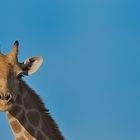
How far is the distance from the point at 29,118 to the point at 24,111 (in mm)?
307

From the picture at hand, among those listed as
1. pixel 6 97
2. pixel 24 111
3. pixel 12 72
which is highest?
pixel 12 72

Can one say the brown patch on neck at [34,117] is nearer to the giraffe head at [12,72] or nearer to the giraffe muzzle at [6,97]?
the giraffe head at [12,72]

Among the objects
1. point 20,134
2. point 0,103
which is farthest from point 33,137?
point 0,103

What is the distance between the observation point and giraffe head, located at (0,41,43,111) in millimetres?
21812

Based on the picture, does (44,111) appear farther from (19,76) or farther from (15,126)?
(19,76)

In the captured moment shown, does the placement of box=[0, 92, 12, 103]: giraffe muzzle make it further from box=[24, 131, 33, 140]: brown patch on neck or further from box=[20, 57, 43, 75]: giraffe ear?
box=[20, 57, 43, 75]: giraffe ear

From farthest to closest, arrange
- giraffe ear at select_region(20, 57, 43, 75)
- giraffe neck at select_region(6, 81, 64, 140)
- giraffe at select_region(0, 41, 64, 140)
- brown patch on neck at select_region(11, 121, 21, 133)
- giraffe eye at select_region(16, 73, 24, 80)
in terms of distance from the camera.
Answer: giraffe ear at select_region(20, 57, 43, 75) < brown patch on neck at select_region(11, 121, 21, 133) < giraffe neck at select_region(6, 81, 64, 140) < giraffe eye at select_region(16, 73, 24, 80) < giraffe at select_region(0, 41, 64, 140)

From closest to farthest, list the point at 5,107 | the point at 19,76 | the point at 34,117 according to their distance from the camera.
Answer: the point at 5,107 → the point at 19,76 → the point at 34,117

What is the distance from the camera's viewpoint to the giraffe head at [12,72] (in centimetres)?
2181

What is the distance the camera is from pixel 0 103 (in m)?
21.7

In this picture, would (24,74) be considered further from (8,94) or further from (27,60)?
(8,94)

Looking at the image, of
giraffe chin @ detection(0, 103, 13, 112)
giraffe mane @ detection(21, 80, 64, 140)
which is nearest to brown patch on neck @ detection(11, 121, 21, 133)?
giraffe mane @ detection(21, 80, 64, 140)

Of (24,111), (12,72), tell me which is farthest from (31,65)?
(24,111)

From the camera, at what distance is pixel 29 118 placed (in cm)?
2339
